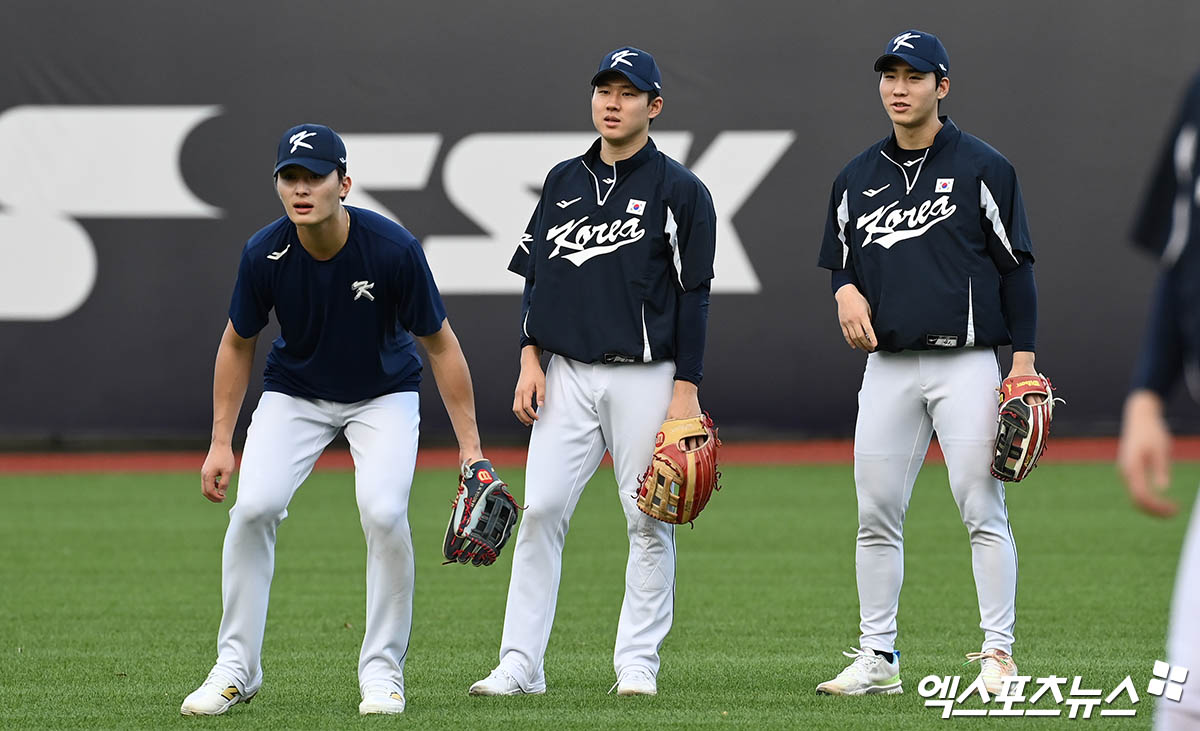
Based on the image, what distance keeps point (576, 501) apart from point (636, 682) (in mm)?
632

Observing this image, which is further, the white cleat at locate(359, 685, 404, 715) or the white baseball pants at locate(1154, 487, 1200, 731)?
the white cleat at locate(359, 685, 404, 715)

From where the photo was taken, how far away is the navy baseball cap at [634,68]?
17.0 ft

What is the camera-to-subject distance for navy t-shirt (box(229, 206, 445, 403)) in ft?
16.3

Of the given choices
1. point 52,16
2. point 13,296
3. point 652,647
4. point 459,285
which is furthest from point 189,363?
point 652,647

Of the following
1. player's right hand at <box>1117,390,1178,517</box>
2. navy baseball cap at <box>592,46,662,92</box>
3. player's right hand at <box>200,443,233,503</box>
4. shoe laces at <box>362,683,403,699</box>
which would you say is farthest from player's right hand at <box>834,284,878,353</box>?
player's right hand at <box>1117,390,1178,517</box>

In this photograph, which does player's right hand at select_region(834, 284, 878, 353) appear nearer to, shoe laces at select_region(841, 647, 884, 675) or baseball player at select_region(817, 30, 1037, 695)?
baseball player at select_region(817, 30, 1037, 695)

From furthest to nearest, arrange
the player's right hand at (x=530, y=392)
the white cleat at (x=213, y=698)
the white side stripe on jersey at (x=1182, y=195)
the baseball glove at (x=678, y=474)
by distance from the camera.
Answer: the player's right hand at (x=530, y=392)
the baseball glove at (x=678, y=474)
the white cleat at (x=213, y=698)
the white side stripe on jersey at (x=1182, y=195)

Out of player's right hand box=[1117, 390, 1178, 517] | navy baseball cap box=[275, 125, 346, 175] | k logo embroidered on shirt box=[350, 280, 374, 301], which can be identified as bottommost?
player's right hand box=[1117, 390, 1178, 517]

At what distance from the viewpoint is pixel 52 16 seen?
14.3m

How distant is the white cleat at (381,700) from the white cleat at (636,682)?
2.46 ft

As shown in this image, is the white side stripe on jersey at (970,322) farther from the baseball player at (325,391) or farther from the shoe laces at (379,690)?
the shoe laces at (379,690)

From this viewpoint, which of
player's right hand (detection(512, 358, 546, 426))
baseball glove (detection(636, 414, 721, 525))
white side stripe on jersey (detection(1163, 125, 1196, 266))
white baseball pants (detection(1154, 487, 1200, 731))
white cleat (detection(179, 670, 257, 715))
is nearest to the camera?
white baseball pants (detection(1154, 487, 1200, 731))

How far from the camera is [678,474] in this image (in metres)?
5.07

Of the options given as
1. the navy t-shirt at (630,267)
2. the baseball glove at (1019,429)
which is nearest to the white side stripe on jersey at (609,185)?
the navy t-shirt at (630,267)
